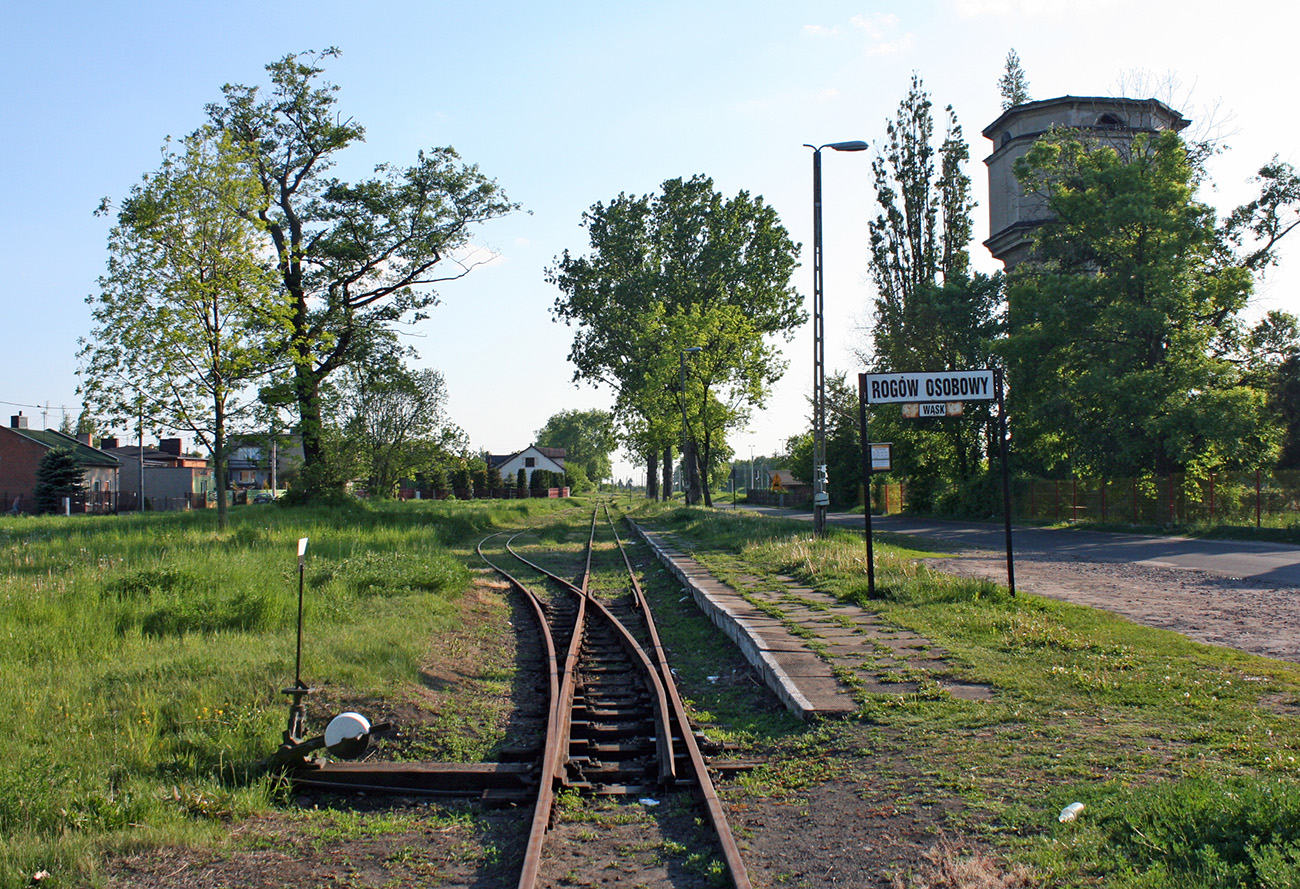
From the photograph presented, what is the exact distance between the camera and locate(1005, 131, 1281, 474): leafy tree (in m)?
28.0

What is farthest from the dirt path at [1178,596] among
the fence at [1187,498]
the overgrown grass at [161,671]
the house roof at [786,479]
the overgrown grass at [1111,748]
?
the house roof at [786,479]

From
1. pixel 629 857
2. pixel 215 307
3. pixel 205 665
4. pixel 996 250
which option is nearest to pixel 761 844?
pixel 629 857

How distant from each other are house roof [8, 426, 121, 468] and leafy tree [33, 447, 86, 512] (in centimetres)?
495

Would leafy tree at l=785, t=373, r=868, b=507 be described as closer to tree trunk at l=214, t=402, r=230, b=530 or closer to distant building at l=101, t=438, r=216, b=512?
tree trunk at l=214, t=402, r=230, b=530

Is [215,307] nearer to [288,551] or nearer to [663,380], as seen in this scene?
[288,551]

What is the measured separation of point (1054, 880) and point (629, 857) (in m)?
2.01

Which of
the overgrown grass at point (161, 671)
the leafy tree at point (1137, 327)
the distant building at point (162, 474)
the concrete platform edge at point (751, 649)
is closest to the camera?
the overgrown grass at point (161, 671)

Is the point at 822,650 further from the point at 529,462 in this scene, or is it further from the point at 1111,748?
the point at 529,462

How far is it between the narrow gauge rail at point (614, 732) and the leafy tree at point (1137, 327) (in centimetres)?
2351

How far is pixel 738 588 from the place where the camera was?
47.1ft

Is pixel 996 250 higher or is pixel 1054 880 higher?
pixel 996 250

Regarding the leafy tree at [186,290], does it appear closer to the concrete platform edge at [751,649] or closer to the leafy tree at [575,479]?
the concrete platform edge at [751,649]

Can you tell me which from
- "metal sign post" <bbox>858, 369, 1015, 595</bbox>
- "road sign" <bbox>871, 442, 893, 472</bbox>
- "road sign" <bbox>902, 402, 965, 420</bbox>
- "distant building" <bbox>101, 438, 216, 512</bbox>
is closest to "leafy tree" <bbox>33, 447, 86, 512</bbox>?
"distant building" <bbox>101, 438, 216, 512</bbox>

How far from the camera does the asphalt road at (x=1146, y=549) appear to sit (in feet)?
54.3
